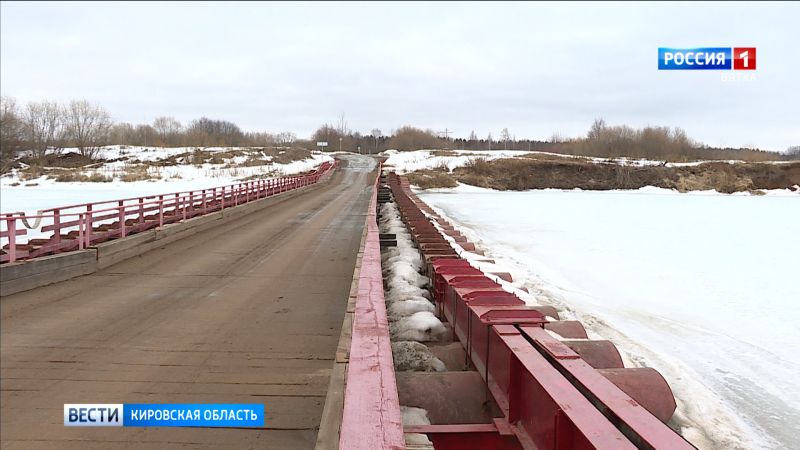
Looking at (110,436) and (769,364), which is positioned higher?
(110,436)

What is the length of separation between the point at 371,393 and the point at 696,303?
7126mm

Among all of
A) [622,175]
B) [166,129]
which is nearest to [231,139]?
[166,129]

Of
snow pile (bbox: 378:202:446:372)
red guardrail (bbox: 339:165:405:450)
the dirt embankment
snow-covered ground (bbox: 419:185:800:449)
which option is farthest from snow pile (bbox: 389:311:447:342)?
the dirt embankment

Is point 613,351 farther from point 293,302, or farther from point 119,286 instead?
point 119,286

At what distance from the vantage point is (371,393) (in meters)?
2.04

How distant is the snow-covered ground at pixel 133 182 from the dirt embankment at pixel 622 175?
19.5 meters

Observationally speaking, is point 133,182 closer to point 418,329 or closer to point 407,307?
point 407,307

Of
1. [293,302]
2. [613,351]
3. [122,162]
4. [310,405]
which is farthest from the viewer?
[122,162]

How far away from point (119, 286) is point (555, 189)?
166 ft

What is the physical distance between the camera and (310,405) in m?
3.34

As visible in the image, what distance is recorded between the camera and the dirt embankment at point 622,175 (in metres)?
52.9

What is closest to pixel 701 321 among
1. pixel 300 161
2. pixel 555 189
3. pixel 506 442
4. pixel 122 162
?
pixel 506 442


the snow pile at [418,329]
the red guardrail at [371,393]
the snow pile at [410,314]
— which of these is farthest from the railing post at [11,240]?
the red guardrail at [371,393]

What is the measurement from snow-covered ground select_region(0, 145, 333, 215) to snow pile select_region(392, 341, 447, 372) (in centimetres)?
2341
